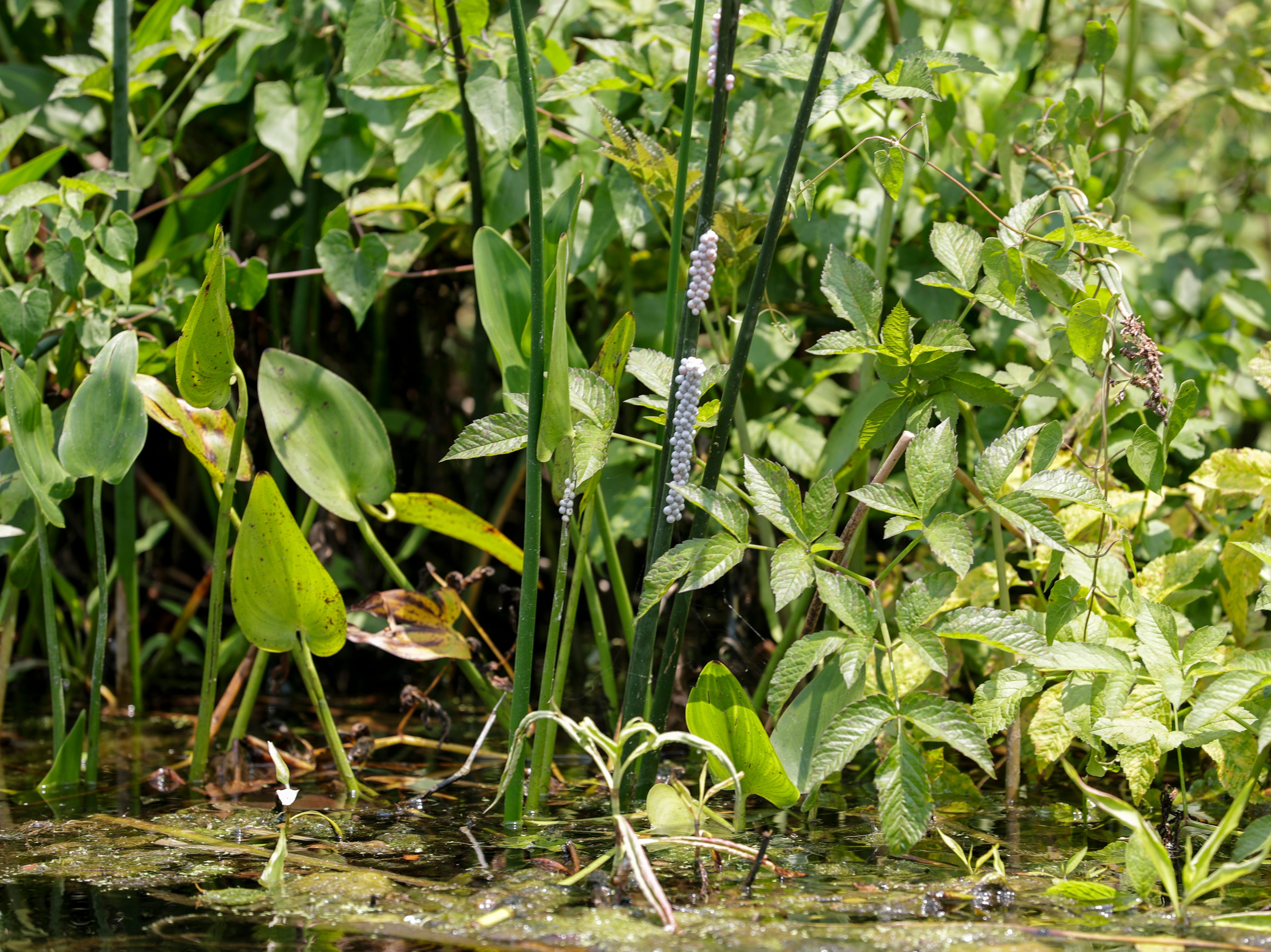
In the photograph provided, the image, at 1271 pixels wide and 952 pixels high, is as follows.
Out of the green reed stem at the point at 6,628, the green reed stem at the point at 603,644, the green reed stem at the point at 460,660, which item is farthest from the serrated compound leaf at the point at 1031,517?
the green reed stem at the point at 6,628

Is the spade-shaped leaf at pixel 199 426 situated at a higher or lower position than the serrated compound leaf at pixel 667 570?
higher

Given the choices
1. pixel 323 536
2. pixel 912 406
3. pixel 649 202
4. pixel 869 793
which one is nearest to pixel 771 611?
pixel 869 793

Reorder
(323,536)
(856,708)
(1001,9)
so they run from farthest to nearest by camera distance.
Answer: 1. (1001,9)
2. (323,536)
3. (856,708)

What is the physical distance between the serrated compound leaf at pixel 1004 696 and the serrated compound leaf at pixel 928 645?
0.44 feet

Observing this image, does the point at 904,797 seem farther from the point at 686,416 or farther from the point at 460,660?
the point at 460,660

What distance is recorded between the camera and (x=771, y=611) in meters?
1.52

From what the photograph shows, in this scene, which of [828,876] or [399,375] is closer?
[828,876]

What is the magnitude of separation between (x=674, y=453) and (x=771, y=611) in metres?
0.62

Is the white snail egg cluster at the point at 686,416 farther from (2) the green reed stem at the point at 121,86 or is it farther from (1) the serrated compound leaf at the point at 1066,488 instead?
(2) the green reed stem at the point at 121,86

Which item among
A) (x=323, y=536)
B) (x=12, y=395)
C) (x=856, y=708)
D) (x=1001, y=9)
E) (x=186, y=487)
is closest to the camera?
(x=856, y=708)

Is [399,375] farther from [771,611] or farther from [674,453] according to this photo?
[674,453]

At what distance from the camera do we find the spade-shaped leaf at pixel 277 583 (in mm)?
1098

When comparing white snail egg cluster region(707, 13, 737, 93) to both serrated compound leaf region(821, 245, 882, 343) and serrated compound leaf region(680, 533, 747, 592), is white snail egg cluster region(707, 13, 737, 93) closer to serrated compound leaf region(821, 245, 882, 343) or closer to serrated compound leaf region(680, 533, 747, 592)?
serrated compound leaf region(821, 245, 882, 343)

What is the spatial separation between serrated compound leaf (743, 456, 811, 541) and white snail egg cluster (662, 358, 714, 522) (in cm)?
5
